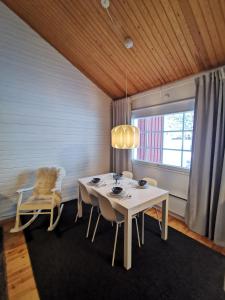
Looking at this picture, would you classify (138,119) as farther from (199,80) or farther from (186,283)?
(186,283)

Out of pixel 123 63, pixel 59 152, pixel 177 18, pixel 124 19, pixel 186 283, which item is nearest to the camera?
pixel 186 283

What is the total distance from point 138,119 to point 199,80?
1.61 meters

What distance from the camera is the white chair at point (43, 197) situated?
2.35 meters

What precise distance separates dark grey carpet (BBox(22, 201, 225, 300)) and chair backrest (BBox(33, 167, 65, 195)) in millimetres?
724

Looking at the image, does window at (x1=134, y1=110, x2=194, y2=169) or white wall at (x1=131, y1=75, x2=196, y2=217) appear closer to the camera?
white wall at (x1=131, y1=75, x2=196, y2=217)

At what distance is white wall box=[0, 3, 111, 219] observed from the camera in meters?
2.65

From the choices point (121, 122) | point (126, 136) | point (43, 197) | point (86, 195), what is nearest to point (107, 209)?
point (86, 195)

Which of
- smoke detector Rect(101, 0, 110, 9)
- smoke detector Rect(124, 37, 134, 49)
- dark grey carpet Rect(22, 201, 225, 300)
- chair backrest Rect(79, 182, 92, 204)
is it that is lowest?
dark grey carpet Rect(22, 201, 225, 300)

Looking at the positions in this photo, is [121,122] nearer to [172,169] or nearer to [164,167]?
[164,167]

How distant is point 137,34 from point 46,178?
9.55 ft

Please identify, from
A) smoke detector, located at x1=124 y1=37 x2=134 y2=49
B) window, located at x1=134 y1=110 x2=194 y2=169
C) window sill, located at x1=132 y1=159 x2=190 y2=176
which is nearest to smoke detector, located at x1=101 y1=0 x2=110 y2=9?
smoke detector, located at x1=124 y1=37 x2=134 y2=49

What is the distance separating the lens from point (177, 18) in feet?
6.14

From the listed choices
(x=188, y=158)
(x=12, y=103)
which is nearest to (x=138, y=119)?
(x=188, y=158)

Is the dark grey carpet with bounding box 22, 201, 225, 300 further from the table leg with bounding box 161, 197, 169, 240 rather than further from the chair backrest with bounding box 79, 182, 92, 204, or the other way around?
the chair backrest with bounding box 79, 182, 92, 204
